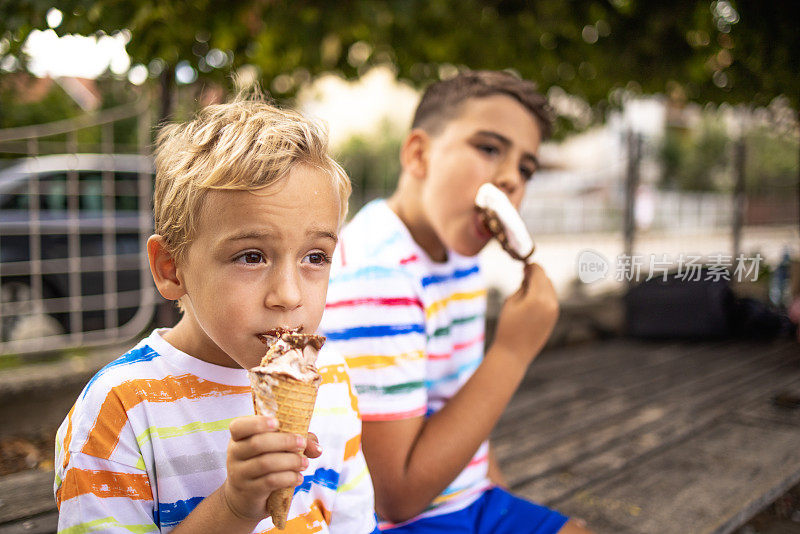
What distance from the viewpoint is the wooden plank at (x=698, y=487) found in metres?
2.23

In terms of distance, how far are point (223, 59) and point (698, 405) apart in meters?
3.27

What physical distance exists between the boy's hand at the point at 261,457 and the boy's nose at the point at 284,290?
7.8 inches

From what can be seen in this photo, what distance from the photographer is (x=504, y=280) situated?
714cm

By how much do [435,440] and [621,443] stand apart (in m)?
1.94

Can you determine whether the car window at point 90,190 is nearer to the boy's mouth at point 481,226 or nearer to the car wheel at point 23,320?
the car wheel at point 23,320

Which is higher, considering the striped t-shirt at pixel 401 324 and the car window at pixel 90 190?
the car window at pixel 90 190

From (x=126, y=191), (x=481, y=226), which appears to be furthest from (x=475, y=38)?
(x=126, y=191)

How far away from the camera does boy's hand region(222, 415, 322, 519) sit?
0.84 m

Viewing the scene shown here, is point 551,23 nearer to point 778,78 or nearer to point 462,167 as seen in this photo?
point 778,78

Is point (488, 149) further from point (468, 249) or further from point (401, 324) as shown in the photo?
point (401, 324)

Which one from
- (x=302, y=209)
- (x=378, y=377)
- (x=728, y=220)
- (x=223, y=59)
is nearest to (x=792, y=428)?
(x=378, y=377)

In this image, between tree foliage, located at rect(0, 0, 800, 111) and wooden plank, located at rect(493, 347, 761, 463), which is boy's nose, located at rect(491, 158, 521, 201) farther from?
wooden plank, located at rect(493, 347, 761, 463)

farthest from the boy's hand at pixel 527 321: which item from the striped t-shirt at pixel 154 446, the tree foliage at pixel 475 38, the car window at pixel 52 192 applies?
the car window at pixel 52 192

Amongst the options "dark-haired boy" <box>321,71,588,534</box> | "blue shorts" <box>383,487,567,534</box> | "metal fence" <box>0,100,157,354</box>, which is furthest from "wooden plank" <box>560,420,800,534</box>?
"metal fence" <box>0,100,157,354</box>
